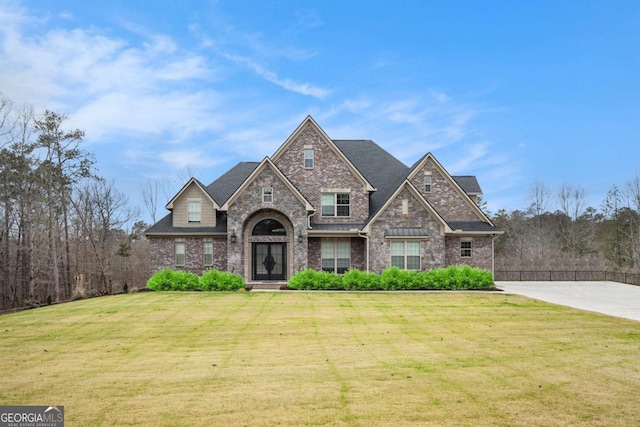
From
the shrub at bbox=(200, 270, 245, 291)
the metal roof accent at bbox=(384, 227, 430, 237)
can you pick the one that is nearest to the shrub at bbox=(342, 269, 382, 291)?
the metal roof accent at bbox=(384, 227, 430, 237)

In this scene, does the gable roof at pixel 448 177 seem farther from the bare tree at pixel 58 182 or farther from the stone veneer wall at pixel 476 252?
the bare tree at pixel 58 182

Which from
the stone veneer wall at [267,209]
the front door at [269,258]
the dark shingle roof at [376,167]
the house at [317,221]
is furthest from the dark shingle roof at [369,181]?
the front door at [269,258]

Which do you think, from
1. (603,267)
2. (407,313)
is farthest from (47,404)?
(603,267)

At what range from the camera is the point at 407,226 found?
91.2 feet

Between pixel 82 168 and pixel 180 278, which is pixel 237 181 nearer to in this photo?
pixel 180 278

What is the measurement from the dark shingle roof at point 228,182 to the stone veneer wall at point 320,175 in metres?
4.36

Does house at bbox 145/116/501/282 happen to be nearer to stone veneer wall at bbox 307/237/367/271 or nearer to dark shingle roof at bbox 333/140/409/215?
stone veneer wall at bbox 307/237/367/271

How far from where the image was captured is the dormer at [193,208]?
2994 cm

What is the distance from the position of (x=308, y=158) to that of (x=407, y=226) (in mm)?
7355

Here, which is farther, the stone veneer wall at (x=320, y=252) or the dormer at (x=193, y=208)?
the dormer at (x=193, y=208)

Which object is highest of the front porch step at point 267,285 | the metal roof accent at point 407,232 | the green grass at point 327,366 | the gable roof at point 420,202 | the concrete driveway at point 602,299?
the gable roof at point 420,202

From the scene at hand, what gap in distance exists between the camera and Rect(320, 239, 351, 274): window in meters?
29.4

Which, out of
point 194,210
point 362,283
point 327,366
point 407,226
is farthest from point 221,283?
point 327,366

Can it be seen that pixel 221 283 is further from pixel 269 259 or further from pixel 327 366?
pixel 327 366
